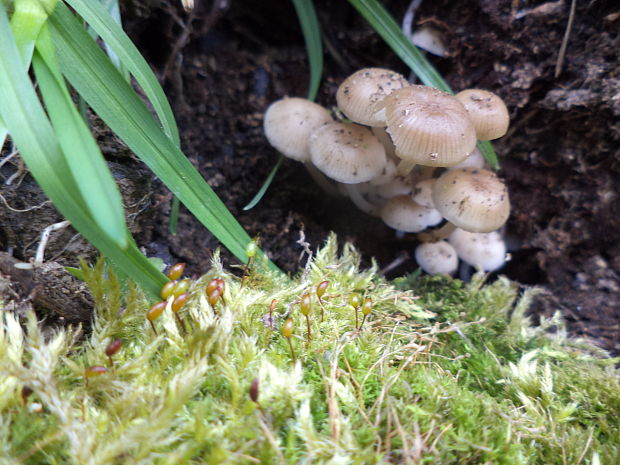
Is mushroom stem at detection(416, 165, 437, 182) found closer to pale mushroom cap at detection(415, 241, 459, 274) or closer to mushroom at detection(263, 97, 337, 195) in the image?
pale mushroom cap at detection(415, 241, 459, 274)

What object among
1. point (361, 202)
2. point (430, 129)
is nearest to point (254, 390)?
point (430, 129)

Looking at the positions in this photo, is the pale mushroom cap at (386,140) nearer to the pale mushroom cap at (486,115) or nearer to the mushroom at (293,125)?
the mushroom at (293,125)

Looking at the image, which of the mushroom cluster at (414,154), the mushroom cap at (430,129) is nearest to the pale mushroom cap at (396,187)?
the mushroom cluster at (414,154)

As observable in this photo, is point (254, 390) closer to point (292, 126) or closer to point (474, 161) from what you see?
point (292, 126)

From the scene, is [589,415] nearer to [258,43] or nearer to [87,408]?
[87,408]

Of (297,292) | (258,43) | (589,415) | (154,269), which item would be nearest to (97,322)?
(154,269)
